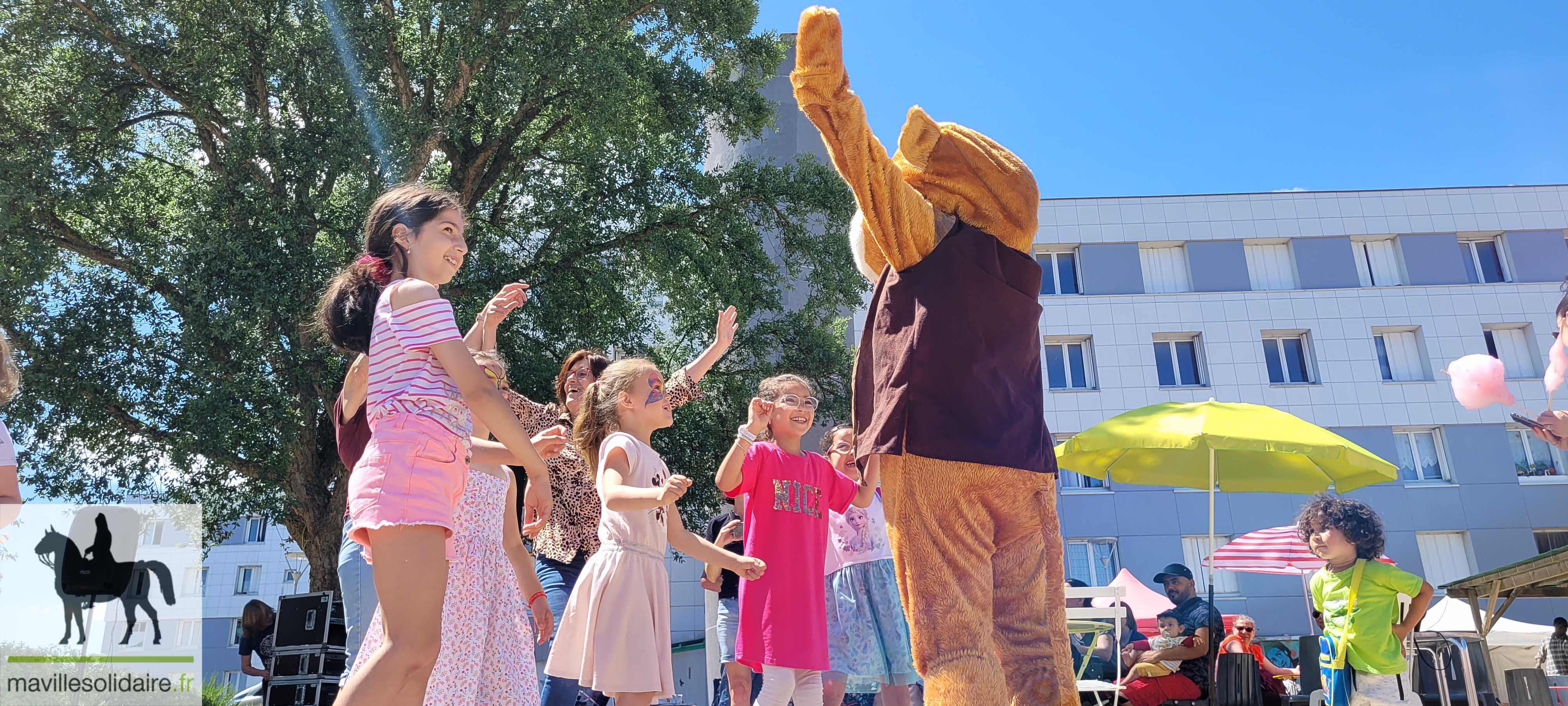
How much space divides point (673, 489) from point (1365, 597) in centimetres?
392

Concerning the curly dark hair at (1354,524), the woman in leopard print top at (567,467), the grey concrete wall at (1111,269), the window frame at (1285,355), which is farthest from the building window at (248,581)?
the curly dark hair at (1354,524)

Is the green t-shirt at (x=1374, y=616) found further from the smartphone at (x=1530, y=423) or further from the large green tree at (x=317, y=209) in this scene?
the large green tree at (x=317, y=209)

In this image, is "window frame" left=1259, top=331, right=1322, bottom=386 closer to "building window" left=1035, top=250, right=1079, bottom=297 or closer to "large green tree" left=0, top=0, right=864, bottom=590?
"building window" left=1035, top=250, right=1079, bottom=297

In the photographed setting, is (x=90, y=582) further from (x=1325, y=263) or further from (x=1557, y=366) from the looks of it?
(x=1325, y=263)

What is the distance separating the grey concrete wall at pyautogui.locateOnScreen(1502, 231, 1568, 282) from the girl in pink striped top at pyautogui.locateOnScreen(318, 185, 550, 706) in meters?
30.9

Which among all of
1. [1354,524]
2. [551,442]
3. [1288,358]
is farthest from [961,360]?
[1288,358]

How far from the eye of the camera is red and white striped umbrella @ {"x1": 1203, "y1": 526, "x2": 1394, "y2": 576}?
1389 cm

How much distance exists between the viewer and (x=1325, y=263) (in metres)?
26.4

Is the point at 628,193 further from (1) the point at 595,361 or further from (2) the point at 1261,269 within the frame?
(2) the point at 1261,269

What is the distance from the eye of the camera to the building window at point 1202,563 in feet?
77.0

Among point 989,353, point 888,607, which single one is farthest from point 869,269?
point 888,607

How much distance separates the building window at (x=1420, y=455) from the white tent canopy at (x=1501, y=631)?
7.05 meters

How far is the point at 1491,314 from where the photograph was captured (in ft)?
84.8

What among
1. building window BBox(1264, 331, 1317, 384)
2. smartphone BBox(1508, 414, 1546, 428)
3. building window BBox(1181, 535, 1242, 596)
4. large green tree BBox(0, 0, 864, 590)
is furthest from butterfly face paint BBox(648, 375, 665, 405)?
building window BBox(1264, 331, 1317, 384)
